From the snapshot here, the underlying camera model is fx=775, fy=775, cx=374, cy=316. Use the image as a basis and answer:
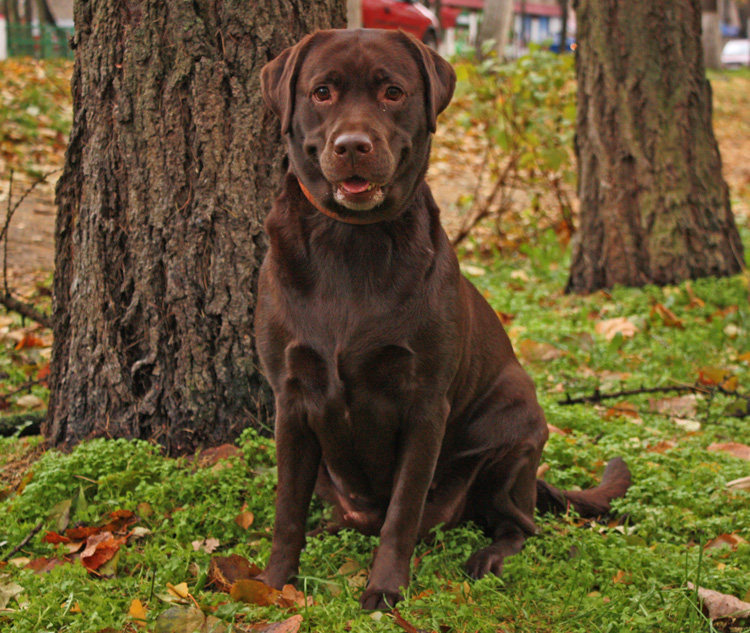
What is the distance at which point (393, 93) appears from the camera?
8.20 ft

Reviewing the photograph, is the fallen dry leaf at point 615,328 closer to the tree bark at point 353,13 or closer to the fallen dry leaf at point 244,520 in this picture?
the tree bark at point 353,13

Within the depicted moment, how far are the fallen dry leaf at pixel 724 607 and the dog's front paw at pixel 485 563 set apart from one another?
2.27 feet

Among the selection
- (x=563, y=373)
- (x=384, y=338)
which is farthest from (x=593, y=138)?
(x=384, y=338)

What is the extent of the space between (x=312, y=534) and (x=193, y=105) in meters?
1.81

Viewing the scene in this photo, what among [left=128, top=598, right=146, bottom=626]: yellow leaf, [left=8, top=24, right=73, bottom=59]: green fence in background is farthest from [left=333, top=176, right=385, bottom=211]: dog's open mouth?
[left=8, top=24, right=73, bottom=59]: green fence in background

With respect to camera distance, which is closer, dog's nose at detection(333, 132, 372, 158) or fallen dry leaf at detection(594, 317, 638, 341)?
dog's nose at detection(333, 132, 372, 158)

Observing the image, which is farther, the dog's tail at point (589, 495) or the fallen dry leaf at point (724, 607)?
the dog's tail at point (589, 495)

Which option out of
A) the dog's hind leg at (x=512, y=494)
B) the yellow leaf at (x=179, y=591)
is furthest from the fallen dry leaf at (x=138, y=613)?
the dog's hind leg at (x=512, y=494)

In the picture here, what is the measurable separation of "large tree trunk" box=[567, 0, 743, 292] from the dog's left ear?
3.78 m

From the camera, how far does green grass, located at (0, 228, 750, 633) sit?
232 cm

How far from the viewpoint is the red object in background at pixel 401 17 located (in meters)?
18.0

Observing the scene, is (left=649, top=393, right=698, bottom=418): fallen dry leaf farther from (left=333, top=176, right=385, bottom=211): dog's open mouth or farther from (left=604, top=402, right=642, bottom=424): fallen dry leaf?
(left=333, top=176, right=385, bottom=211): dog's open mouth

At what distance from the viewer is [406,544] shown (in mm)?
2615

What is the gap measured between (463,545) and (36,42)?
13725mm
